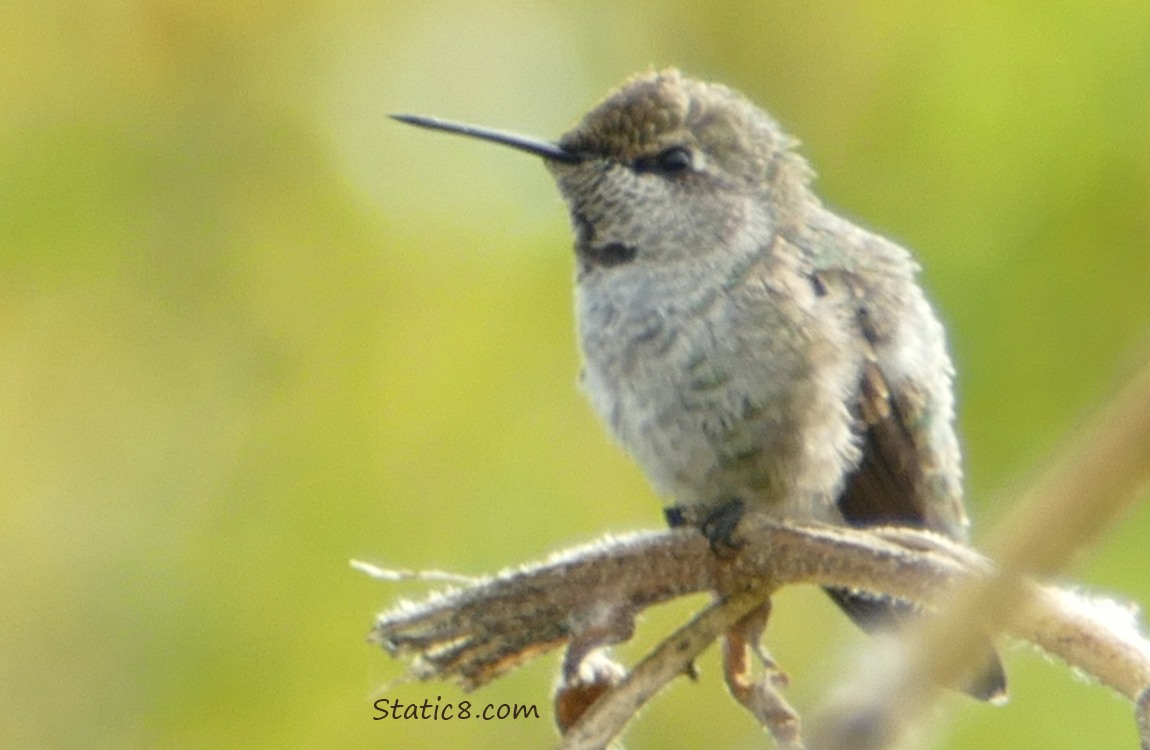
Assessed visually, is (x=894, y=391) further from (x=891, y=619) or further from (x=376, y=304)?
(x=376, y=304)

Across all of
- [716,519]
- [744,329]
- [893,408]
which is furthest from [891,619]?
[716,519]

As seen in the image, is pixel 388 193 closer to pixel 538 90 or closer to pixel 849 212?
pixel 538 90

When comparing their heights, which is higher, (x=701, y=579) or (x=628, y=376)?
(x=701, y=579)

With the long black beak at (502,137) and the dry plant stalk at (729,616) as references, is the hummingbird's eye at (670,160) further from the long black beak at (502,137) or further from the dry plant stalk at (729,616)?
the dry plant stalk at (729,616)

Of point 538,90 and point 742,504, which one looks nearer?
point 742,504

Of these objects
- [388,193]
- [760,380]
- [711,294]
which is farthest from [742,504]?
[388,193]

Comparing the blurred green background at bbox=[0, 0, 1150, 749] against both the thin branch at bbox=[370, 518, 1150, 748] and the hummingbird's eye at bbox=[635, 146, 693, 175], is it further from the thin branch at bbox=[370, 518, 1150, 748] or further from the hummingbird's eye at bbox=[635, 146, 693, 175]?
the thin branch at bbox=[370, 518, 1150, 748]

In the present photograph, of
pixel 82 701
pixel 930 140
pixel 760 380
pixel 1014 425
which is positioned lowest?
pixel 82 701
